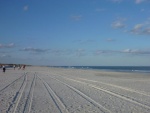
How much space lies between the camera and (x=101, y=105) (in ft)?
33.7

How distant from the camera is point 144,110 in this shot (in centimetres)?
920

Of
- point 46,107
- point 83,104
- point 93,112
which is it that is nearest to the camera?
point 93,112

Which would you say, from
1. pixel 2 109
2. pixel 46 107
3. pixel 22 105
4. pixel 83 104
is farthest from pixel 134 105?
pixel 2 109

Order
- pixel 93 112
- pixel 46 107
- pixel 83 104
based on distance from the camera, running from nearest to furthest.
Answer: pixel 93 112 → pixel 46 107 → pixel 83 104

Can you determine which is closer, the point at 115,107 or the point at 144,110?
the point at 144,110

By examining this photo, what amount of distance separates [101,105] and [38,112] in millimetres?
2680

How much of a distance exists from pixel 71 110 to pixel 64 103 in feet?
5.25

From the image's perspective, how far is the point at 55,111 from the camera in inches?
351

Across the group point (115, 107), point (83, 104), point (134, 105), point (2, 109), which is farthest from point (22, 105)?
point (134, 105)

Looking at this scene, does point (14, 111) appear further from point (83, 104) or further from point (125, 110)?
point (125, 110)

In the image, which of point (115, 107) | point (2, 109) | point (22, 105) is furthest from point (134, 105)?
point (2, 109)

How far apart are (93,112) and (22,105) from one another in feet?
9.26

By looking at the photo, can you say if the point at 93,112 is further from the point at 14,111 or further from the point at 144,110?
the point at 14,111

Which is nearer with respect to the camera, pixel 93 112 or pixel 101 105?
pixel 93 112
